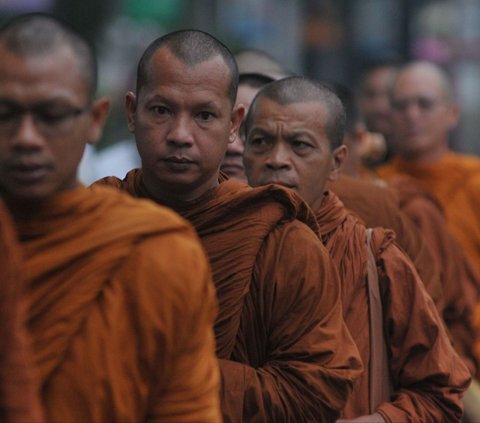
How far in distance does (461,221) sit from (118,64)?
264 inches

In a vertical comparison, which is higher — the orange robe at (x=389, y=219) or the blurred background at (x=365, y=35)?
the orange robe at (x=389, y=219)

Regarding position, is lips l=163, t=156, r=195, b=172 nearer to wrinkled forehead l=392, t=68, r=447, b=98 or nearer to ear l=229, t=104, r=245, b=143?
ear l=229, t=104, r=245, b=143

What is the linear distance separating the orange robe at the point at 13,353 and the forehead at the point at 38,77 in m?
0.34

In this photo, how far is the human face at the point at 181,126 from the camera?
457 centimetres

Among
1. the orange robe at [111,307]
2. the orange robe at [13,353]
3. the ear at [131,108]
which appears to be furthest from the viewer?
the ear at [131,108]

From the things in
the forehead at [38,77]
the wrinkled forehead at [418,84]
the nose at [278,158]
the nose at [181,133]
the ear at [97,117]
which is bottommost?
the wrinkled forehead at [418,84]

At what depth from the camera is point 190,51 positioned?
470 cm

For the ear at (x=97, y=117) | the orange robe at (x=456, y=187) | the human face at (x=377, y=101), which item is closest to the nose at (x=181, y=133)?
the ear at (x=97, y=117)

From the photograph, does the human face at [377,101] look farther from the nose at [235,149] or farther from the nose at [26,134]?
the nose at [26,134]

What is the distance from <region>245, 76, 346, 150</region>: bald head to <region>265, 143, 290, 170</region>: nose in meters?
0.17

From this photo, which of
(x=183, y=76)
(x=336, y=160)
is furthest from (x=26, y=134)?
(x=336, y=160)

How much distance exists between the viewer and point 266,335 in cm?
451

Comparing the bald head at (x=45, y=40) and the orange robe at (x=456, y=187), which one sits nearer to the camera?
the bald head at (x=45, y=40)

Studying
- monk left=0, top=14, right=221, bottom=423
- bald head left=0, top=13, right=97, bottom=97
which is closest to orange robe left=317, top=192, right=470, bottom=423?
monk left=0, top=14, right=221, bottom=423
